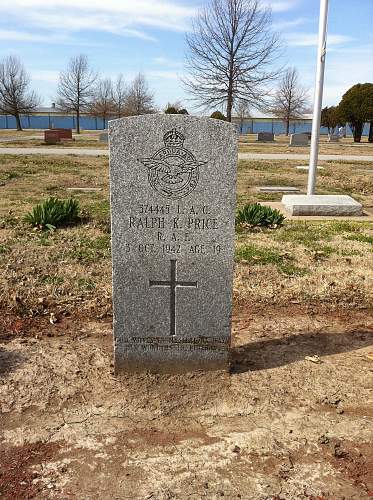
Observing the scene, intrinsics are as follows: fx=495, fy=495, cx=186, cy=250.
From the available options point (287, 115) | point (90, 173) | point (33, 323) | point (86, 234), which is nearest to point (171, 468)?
point (33, 323)

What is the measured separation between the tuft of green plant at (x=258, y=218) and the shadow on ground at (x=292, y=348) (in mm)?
3422

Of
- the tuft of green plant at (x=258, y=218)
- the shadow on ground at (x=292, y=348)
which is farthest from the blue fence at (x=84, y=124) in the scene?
the shadow on ground at (x=292, y=348)

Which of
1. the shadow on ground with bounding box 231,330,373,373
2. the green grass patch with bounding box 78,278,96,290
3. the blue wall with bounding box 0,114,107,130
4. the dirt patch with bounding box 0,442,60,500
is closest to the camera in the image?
the dirt patch with bounding box 0,442,60,500

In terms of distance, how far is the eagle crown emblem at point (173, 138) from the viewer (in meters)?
3.01

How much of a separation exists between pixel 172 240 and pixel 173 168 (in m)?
0.47

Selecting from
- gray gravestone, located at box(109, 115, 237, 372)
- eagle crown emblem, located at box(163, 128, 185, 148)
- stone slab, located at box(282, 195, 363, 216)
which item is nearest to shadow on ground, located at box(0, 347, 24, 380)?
gray gravestone, located at box(109, 115, 237, 372)

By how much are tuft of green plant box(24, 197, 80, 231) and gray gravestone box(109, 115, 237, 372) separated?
398 centimetres

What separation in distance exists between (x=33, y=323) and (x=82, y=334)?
0.49 m

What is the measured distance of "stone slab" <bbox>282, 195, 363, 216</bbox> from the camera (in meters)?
8.42

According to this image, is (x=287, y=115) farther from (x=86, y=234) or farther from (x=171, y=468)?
(x=171, y=468)

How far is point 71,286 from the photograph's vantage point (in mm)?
4922

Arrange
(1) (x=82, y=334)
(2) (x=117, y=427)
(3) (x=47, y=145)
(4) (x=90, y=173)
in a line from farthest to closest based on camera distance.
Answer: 1. (3) (x=47, y=145)
2. (4) (x=90, y=173)
3. (1) (x=82, y=334)
4. (2) (x=117, y=427)

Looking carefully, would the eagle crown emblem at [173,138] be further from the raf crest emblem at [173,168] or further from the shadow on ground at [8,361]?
the shadow on ground at [8,361]

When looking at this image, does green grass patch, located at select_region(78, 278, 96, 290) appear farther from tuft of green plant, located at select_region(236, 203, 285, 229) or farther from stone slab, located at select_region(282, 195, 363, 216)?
stone slab, located at select_region(282, 195, 363, 216)
